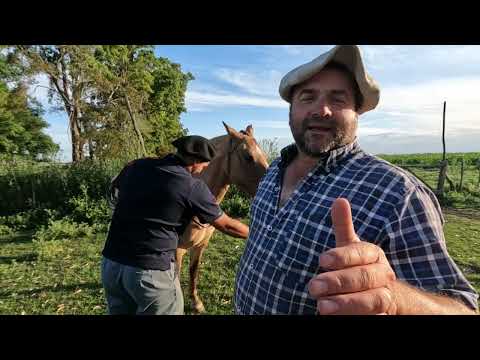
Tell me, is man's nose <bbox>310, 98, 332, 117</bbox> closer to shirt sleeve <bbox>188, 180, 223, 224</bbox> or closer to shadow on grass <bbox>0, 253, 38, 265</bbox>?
shirt sleeve <bbox>188, 180, 223, 224</bbox>

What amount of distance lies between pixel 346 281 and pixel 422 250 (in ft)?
2.24

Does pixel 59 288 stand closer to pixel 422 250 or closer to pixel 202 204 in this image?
pixel 202 204

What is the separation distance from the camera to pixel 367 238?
56.4 inches

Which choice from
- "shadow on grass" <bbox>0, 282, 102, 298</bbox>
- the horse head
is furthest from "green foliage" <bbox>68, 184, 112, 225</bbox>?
the horse head

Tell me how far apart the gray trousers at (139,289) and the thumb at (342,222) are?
2299 millimetres

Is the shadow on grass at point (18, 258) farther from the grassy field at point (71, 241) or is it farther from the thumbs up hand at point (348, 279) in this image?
the thumbs up hand at point (348, 279)

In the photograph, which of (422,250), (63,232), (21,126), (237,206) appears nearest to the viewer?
(422,250)

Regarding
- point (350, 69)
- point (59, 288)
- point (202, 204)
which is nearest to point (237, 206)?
point (59, 288)

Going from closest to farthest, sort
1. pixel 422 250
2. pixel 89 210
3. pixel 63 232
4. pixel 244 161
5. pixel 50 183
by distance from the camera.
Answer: pixel 422 250, pixel 244 161, pixel 63 232, pixel 89 210, pixel 50 183

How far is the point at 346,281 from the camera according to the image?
839 mm

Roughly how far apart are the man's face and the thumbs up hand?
3.43 feet
